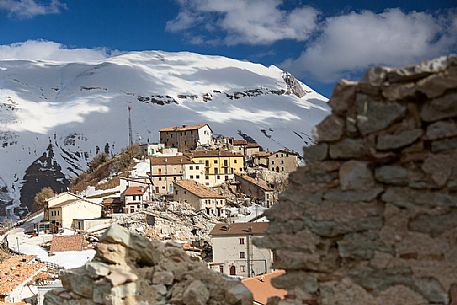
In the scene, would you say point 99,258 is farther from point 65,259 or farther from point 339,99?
point 65,259

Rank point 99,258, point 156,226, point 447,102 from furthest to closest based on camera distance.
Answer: point 156,226 → point 99,258 → point 447,102

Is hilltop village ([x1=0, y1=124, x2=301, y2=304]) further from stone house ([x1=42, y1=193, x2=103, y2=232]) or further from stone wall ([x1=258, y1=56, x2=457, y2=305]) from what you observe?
stone wall ([x1=258, y1=56, x2=457, y2=305])

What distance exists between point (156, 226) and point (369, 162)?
55.4m

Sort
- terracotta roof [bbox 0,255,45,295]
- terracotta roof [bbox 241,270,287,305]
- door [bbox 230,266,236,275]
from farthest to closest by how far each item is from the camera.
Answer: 1. door [bbox 230,266,236,275]
2. terracotta roof [bbox 0,255,45,295]
3. terracotta roof [bbox 241,270,287,305]

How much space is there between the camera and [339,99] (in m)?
4.47

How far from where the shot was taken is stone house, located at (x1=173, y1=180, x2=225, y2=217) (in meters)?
63.1

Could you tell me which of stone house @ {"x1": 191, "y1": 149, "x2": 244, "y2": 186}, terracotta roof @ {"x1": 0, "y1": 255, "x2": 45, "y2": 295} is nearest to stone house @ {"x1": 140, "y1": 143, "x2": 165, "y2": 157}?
stone house @ {"x1": 191, "y1": 149, "x2": 244, "y2": 186}

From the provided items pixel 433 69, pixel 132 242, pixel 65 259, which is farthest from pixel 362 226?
pixel 65 259

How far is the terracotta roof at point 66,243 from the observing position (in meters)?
47.2

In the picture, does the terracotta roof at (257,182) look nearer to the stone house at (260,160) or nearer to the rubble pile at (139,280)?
the stone house at (260,160)

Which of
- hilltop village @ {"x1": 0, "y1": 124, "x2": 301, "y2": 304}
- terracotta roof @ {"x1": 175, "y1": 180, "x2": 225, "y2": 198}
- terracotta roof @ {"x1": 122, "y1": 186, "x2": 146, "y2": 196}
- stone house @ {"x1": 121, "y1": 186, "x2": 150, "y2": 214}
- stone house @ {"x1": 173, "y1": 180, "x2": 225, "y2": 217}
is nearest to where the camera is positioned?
hilltop village @ {"x1": 0, "y1": 124, "x2": 301, "y2": 304}

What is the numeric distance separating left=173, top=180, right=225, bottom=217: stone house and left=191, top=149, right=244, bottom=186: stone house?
8.77 meters

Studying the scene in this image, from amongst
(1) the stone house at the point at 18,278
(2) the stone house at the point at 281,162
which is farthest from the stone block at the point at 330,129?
(2) the stone house at the point at 281,162

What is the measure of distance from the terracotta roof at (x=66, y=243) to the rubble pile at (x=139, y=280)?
4267 cm
